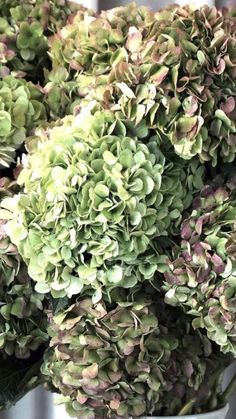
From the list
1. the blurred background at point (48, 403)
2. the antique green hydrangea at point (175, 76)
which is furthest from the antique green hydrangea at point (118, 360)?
the blurred background at point (48, 403)

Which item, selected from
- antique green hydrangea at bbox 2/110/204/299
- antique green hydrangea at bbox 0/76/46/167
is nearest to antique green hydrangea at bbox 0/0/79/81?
antique green hydrangea at bbox 0/76/46/167

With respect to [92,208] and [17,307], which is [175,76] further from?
[17,307]

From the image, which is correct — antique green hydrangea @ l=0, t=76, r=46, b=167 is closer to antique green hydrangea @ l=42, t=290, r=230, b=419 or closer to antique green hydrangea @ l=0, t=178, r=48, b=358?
antique green hydrangea @ l=0, t=178, r=48, b=358

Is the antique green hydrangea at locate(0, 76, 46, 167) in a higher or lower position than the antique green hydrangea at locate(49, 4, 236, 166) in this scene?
lower

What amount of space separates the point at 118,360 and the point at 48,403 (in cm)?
41

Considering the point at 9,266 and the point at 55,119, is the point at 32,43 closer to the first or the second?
the point at 55,119

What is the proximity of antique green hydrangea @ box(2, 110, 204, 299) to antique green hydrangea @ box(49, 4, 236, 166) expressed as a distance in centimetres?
2

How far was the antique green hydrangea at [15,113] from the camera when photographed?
63 cm

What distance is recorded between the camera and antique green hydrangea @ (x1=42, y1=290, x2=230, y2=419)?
22.8 inches

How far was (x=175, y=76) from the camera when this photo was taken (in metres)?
0.58

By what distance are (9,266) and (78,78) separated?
160 millimetres

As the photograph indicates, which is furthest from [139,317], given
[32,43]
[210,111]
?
[32,43]

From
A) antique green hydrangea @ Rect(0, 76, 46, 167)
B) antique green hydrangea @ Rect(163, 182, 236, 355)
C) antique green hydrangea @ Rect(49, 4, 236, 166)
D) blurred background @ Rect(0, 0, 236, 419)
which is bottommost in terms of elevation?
blurred background @ Rect(0, 0, 236, 419)

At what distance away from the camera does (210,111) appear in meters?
0.59
